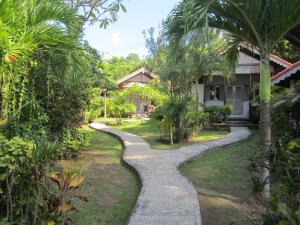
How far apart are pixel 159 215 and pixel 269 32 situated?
10.9 ft

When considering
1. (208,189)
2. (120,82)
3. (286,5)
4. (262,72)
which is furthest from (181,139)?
(120,82)

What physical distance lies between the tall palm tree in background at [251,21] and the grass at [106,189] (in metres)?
2.47

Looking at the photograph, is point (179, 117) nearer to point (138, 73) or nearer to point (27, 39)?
point (27, 39)

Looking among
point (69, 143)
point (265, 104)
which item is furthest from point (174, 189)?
point (69, 143)

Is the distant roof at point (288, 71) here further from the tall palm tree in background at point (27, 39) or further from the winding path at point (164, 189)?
the tall palm tree in background at point (27, 39)

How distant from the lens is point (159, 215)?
504cm

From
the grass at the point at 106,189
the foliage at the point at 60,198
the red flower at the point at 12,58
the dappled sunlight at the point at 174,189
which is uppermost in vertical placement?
the red flower at the point at 12,58

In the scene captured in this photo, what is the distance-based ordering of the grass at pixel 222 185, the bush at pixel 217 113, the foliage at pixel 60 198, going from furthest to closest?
the bush at pixel 217 113
the grass at pixel 222 185
the foliage at pixel 60 198

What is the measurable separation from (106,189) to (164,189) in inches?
46.9

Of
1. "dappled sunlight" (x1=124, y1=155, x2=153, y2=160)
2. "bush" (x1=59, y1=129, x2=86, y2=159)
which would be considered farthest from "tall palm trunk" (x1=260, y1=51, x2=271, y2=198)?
"bush" (x1=59, y1=129, x2=86, y2=159)

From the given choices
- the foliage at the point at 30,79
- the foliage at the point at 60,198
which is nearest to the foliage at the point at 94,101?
the foliage at the point at 30,79

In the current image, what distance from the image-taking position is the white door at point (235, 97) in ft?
73.8

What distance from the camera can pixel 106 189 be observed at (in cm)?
684

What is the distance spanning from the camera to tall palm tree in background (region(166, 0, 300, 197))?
497 centimetres
